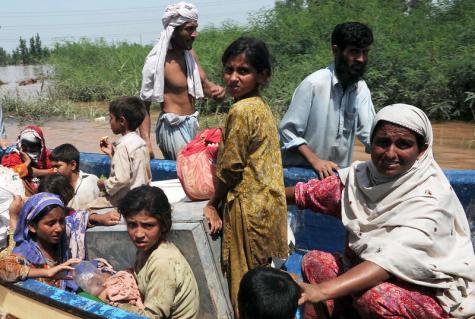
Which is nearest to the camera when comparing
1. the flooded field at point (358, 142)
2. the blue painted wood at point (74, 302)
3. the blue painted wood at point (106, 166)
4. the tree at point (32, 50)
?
the blue painted wood at point (74, 302)

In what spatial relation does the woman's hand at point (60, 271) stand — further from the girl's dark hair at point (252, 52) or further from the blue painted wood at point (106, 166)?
the blue painted wood at point (106, 166)

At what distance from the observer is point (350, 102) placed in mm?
3455

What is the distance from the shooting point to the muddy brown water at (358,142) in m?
9.35

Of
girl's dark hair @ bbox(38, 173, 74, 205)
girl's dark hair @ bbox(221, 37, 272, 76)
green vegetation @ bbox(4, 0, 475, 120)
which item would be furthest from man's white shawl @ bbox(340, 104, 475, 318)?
green vegetation @ bbox(4, 0, 475, 120)

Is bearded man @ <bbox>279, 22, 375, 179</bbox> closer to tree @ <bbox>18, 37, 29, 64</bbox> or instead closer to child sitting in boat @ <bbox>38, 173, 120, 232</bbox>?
child sitting in boat @ <bbox>38, 173, 120, 232</bbox>

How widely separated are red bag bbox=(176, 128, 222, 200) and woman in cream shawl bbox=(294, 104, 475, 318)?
912 millimetres

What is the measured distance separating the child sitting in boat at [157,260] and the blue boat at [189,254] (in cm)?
17

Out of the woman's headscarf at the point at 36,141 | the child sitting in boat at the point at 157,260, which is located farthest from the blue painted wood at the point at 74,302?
the woman's headscarf at the point at 36,141

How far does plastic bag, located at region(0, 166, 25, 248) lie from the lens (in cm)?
354

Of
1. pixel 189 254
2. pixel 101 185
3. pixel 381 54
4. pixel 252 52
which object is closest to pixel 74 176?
pixel 101 185

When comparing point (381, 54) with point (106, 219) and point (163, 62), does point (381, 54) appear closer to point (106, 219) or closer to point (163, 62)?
point (163, 62)

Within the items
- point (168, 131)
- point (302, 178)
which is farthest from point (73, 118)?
point (302, 178)

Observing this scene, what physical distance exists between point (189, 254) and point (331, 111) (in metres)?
1.35

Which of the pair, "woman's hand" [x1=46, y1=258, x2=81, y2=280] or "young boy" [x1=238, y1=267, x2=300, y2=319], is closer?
"young boy" [x1=238, y1=267, x2=300, y2=319]
